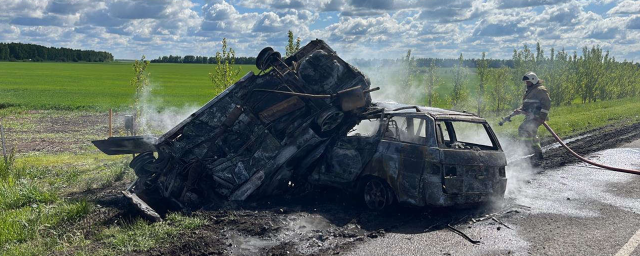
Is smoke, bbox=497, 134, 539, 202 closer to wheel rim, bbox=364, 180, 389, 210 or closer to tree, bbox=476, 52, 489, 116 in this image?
wheel rim, bbox=364, 180, 389, 210

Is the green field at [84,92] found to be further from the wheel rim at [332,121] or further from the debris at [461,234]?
the debris at [461,234]

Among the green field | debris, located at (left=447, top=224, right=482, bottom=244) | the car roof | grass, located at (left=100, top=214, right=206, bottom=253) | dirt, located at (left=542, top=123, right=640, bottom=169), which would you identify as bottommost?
the green field

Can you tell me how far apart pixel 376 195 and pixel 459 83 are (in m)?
19.8

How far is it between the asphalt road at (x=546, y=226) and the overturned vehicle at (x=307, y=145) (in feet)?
1.96

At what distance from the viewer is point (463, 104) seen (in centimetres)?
2667

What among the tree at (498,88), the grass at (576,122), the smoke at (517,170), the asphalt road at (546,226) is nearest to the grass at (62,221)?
the asphalt road at (546,226)

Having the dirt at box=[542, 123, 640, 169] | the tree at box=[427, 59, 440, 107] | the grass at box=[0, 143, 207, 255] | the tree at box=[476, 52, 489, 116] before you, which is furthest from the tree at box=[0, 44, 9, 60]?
the dirt at box=[542, 123, 640, 169]

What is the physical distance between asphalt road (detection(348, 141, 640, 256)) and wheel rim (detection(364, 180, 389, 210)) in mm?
582

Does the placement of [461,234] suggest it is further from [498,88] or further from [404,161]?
[498,88]

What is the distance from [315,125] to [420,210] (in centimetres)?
220

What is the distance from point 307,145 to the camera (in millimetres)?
8500

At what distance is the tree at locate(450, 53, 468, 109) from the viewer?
26.2m

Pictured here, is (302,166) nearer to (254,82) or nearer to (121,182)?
(254,82)

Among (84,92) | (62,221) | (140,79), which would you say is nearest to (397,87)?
(140,79)
